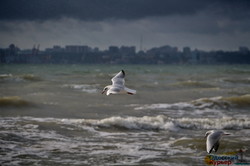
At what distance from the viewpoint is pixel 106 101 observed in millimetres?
19578

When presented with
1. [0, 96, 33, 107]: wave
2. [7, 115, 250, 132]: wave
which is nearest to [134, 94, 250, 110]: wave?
[7, 115, 250, 132]: wave

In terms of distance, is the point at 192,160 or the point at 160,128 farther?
the point at 160,128

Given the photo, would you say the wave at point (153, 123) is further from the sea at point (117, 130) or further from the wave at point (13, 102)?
the wave at point (13, 102)

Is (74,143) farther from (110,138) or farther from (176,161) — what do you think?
(176,161)

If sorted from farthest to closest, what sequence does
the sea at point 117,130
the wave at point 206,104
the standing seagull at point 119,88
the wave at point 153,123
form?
the wave at point 206,104, the wave at point 153,123, the sea at point 117,130, the standing seagull at point 119,88

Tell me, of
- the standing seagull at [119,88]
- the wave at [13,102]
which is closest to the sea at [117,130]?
the wave at [13,102]

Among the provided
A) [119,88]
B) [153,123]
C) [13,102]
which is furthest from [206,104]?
[119,88]

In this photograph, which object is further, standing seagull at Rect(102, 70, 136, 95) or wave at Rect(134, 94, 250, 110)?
wave at Rect(134, 94, 250, 110)

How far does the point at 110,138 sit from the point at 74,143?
112cm

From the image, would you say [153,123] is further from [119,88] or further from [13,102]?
[13,102]

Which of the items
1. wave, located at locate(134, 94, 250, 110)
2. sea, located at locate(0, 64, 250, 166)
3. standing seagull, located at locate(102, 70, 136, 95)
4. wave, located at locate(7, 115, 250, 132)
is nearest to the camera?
standing seagull, located at locate(102, 70, 136, 95)

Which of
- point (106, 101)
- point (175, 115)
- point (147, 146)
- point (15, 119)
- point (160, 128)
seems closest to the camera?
point (147, 146)

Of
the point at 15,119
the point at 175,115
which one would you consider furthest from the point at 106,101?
the point at 15,119

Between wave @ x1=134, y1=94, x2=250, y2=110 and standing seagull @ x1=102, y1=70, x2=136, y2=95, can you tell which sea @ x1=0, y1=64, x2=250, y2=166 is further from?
standing seagull @ x1=102, y1=70, x2=136, y2=95
